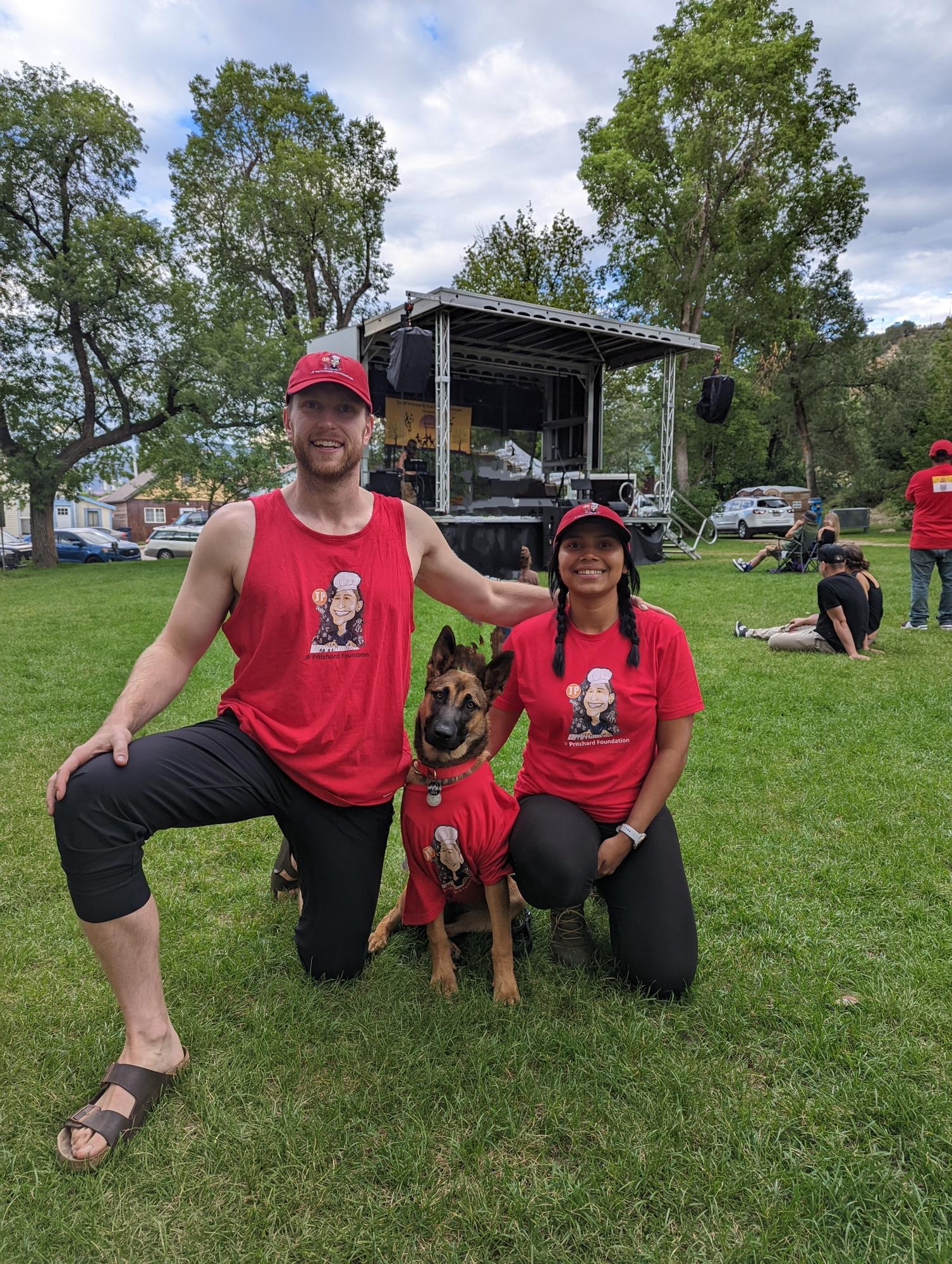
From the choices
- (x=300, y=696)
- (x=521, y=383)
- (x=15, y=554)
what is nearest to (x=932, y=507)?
(x=300, y=696)

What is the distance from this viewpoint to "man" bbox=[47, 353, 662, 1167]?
7.09 ft

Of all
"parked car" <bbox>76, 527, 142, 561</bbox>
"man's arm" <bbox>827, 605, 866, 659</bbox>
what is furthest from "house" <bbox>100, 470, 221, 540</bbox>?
"man's arm" <bbox>827, 605, 866, 659</bbox>

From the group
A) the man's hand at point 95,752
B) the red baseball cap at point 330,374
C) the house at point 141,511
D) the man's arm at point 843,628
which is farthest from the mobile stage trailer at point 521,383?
the house at point 141,511

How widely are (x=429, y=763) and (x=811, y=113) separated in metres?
36.6

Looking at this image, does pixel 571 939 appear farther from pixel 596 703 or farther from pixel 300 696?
pixel 300 696

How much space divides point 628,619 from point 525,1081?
1595 millimetres

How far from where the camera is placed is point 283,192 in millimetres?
28375

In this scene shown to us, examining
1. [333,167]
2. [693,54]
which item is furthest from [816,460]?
[333,167]

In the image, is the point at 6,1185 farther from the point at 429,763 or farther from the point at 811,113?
the point at 811,113

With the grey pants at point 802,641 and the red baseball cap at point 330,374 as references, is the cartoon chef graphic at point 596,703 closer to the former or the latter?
the red baseball cap at point 330,374

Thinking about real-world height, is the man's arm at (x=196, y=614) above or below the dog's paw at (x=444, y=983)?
above

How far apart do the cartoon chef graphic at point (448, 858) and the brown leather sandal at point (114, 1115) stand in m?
1.02

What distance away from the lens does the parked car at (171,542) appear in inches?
1196

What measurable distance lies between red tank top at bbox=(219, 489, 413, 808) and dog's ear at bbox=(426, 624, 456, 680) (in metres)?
0.16
